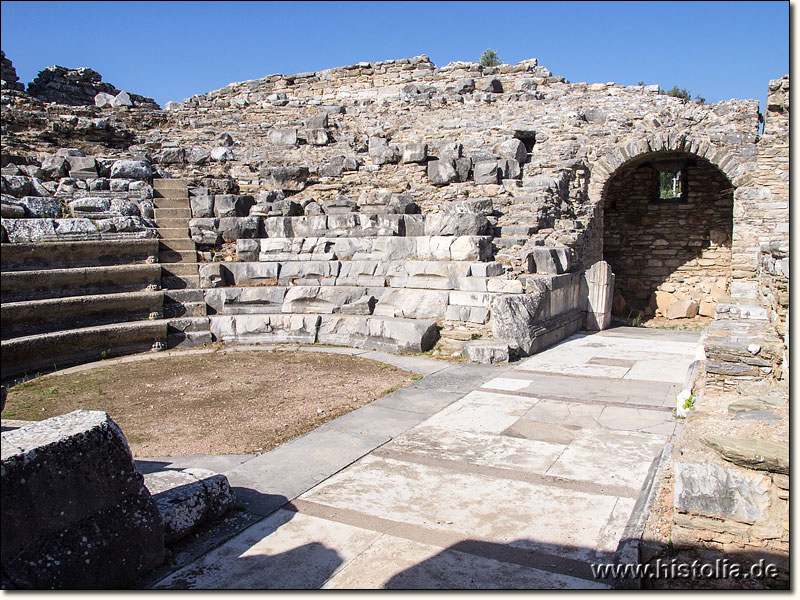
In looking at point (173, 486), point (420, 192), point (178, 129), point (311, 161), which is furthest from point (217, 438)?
point (178, 129)

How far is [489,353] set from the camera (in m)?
7.89

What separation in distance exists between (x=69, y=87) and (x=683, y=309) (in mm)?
17646

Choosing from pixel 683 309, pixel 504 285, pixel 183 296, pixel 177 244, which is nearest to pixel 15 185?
pixel 177 244

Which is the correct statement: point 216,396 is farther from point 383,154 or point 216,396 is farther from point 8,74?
point 8,74

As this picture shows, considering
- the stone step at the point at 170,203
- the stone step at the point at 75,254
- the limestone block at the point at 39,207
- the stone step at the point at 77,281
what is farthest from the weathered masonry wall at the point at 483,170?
the stone step at the point at 77,281

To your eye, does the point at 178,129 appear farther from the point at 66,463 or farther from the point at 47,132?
the point at 66,463

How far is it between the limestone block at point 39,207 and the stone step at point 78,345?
7.72 feet

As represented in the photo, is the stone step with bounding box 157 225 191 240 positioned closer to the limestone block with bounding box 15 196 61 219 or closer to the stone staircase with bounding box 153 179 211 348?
the stone staircase with bounding box 153 179 211 348

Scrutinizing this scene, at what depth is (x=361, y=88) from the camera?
766 inches

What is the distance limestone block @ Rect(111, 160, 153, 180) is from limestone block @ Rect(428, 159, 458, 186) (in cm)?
535

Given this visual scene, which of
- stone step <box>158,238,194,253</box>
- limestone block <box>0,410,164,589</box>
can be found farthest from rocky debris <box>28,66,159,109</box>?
limestone block <box>0,410,164,589</box>

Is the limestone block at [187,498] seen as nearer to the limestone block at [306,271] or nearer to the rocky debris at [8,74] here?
the limestone block at [306,271]

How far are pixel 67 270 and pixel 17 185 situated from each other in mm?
2407

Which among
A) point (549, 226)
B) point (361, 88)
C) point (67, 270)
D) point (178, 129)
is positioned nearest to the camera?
point (67, 270)
